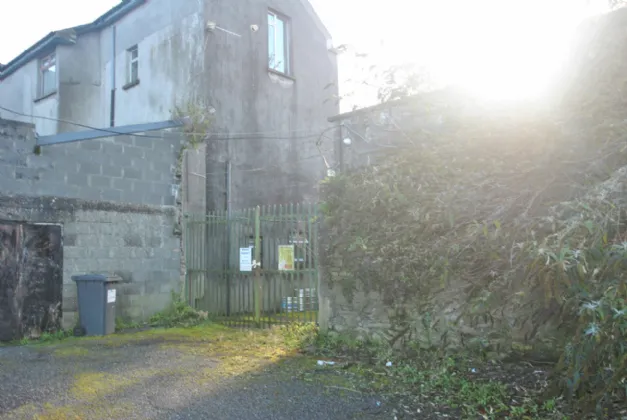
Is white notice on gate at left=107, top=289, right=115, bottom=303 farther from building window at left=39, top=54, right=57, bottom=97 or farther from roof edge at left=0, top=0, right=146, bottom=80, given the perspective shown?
building window at left=39, top=54, right=57, bottom=97

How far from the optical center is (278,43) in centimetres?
1366

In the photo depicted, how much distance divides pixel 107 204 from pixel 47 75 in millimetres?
8855

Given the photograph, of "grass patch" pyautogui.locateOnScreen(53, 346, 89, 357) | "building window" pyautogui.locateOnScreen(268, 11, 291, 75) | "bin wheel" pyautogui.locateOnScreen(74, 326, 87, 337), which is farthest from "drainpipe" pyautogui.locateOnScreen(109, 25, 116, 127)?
"grass patch" pyautogui.locateOnScreen(53, 346, 89, 357)

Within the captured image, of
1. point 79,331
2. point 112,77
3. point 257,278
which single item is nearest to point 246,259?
point 257,278

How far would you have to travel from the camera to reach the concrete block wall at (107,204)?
7.79 metres

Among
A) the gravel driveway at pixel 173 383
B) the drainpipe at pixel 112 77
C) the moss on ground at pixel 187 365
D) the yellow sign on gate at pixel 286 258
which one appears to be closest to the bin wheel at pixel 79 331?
the moss on ground at pixel 187 365

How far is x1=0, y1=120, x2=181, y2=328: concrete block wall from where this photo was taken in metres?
7.79

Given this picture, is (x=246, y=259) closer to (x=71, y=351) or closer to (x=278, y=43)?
(x=71, y=351)

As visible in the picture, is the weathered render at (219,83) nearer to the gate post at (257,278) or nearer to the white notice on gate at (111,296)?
the gate post at (257,278)

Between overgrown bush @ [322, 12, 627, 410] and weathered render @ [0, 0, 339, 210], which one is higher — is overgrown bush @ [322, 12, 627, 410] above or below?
below

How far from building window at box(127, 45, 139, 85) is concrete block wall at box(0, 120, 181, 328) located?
460cm

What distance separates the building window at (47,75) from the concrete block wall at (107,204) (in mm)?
7249

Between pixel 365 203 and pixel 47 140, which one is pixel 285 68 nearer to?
pixel 47 140

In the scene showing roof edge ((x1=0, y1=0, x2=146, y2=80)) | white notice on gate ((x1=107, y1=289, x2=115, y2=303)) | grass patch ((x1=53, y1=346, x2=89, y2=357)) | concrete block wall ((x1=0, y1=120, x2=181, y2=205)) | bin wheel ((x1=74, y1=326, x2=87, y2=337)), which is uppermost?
roof edge ((x1=0, y1=0, x2=146, y2=80))
